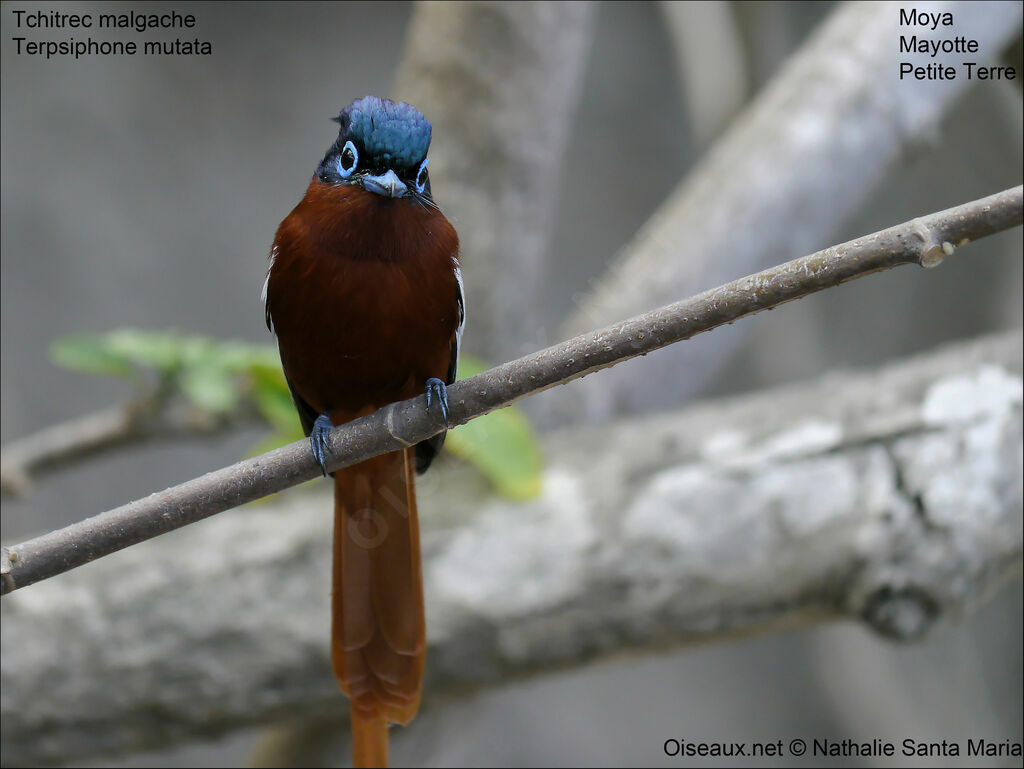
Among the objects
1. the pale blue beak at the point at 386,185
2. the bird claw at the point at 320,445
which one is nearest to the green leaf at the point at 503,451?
the bird claw at the point at 320,445

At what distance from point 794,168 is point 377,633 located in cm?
197

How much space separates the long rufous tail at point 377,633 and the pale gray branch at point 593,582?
54 cm

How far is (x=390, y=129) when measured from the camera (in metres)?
1.58

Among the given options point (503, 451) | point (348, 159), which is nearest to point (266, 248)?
point (503, 451)

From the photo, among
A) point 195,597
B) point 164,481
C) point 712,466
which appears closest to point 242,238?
point 164,481

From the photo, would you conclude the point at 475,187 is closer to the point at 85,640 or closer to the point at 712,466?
the point at 712,466

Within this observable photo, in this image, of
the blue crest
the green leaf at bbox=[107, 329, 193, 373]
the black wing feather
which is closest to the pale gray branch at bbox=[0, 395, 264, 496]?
the green leaf at bbox=[107, 329, 193, 373]

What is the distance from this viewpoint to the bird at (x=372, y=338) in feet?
5.39

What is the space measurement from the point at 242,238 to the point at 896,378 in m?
3.57

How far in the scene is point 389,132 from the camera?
5.21 feet

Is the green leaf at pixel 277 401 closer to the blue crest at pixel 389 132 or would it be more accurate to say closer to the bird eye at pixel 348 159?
the bird eye at pixel 348 159

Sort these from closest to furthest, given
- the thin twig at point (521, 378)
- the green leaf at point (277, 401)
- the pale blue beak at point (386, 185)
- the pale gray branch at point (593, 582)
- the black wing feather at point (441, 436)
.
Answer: the thin twig at point (521, 378)
the pale blue beak at point (386, 185)
the black wing feather at point (441, 436)
the pale gray branch at point (593, 582)
the green leaf at point (277, 401)

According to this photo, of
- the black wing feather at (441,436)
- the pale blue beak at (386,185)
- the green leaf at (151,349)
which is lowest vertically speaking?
the black wing feather at (441,436)

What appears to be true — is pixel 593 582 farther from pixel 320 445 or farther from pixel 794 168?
pixel 794 168
